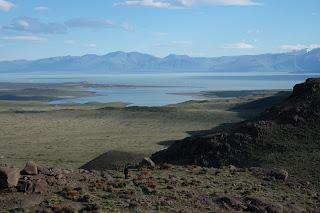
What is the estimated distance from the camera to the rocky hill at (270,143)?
31.1 m

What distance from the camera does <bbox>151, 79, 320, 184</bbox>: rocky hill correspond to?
31.1 metres

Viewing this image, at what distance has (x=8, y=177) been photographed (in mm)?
20000

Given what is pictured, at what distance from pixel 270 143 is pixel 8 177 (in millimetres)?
18257

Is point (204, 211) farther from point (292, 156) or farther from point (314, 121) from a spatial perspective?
point (314, 121)

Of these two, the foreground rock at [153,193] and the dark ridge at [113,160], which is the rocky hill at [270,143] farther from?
the foreground rock at [153,193]

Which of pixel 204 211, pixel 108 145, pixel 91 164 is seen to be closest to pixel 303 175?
pixel 204 211

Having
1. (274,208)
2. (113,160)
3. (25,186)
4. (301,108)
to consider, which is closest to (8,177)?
(25,186)

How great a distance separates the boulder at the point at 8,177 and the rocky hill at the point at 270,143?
1498cm

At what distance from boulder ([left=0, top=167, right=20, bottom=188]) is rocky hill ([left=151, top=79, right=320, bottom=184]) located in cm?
1498

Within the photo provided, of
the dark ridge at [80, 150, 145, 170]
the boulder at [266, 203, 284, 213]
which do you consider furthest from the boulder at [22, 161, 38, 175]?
the dark ridge at [80, 150, 145, 170]

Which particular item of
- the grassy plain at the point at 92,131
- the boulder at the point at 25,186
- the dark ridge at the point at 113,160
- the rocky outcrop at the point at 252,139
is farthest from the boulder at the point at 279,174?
the grassy plain at the point at 92,131

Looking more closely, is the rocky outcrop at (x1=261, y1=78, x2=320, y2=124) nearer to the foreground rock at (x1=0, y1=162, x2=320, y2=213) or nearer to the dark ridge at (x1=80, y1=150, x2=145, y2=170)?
the foreground rock at (x1=0, y1=162, x2=320, y2=213)

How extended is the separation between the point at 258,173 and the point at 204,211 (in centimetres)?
825

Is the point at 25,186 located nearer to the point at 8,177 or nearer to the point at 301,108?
the point at 8,177
